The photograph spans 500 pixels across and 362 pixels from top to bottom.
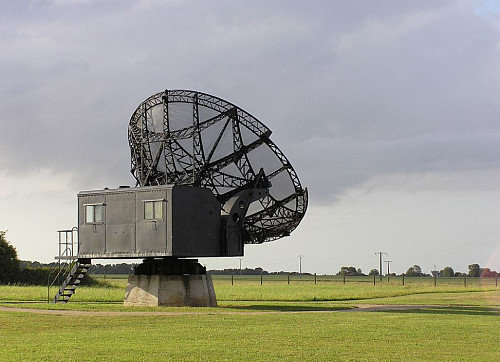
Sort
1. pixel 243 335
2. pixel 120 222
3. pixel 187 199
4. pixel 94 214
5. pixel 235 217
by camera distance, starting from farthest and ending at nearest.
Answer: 1. pixel 94 214
2. pixel 235 217
3. pixel 120 222
4. pixel 187 199
5. pixel 243 335

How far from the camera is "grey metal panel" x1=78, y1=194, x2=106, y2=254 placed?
127 ft

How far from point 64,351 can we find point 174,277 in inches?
747

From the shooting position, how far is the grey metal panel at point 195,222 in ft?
118

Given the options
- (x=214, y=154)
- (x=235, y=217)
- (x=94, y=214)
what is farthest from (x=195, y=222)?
(x=94, y=214)

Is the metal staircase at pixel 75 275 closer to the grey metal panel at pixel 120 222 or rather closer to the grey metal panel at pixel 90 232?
the grey metal panel at pixel 90 232

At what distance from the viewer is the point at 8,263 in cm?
7325

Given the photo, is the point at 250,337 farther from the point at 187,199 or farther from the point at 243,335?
the point at 187,199

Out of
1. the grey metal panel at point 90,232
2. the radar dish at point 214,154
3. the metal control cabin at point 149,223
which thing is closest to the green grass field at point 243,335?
the metal control cabin at point 149,223

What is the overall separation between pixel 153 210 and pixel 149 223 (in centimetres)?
64

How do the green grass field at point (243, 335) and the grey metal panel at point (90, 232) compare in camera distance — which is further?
the grey metal panel at point (90, 232)

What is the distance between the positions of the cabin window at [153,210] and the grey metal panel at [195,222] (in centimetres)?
76

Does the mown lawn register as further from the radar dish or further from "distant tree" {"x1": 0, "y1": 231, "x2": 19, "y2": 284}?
"distant tree" {"x1": 0, "y1": 231, "x2": 19, "y2": 284}

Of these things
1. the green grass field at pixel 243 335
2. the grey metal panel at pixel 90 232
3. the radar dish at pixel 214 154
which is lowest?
the green grass field at pixel 243 335

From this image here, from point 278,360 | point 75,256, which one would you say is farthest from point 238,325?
point 75,256
